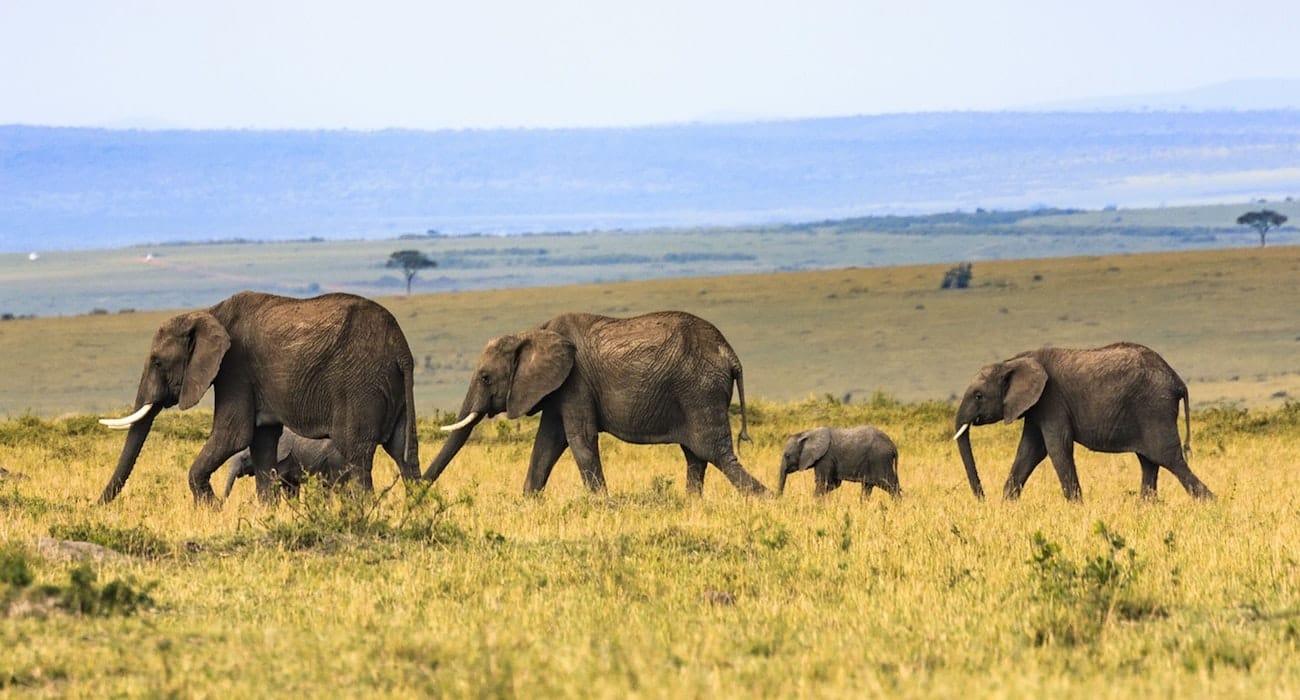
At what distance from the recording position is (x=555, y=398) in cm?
1897

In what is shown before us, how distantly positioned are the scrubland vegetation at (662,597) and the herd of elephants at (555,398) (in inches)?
25.4

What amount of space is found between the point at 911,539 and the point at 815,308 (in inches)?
2684

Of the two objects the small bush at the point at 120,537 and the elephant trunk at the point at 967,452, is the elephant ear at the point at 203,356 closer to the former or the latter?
the small bush at the point at 120,537

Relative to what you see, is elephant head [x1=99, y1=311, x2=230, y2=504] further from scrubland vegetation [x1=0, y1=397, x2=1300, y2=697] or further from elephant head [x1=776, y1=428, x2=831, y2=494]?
elephant head [x1=776, y1=428, x2=831, y2=494]

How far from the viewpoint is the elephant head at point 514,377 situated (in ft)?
61.2

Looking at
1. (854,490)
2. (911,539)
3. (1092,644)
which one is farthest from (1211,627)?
(854,490)

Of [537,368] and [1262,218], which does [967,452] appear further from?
[1262,218]

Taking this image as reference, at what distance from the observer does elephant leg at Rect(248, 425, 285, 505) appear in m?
18.0

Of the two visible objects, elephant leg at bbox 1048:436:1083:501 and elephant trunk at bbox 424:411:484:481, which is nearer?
elephant leg at bbox 1048:436:1083:501

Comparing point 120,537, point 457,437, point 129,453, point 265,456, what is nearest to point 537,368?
point 457,437

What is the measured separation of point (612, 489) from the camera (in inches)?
808

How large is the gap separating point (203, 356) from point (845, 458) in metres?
6.76

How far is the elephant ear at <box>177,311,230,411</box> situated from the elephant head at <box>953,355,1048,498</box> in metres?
7.31

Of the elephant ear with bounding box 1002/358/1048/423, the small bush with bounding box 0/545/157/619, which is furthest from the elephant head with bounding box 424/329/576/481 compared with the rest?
the small bush with bounding box 0/545/157/619
